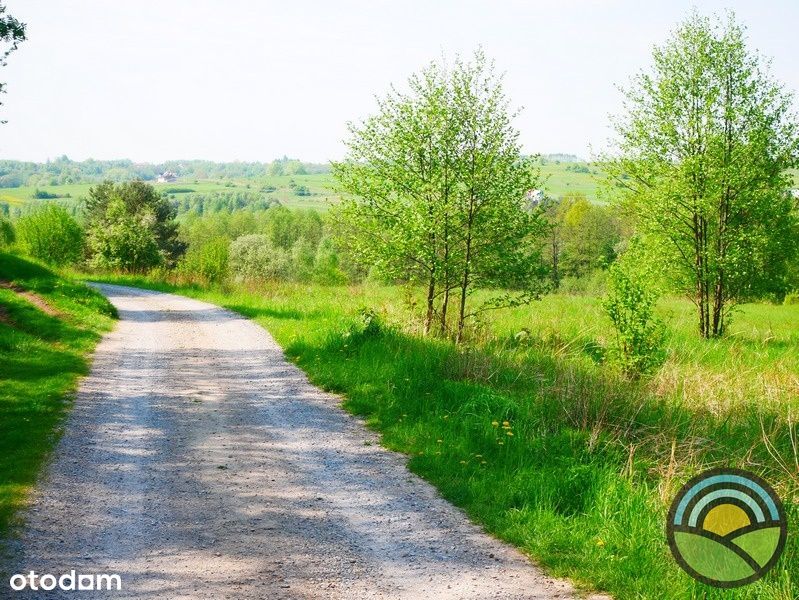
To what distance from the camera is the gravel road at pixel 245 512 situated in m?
5.57

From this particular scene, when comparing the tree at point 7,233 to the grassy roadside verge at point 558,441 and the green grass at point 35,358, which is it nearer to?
the green grass at point 35,358

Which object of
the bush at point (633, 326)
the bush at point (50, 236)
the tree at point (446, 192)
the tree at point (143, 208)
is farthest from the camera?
the tree at point (143, 208)

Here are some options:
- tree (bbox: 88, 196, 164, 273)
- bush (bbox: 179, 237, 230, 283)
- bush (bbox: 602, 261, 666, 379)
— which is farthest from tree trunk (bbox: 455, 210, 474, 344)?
tree (bbox: 88, 196, 164, 273)

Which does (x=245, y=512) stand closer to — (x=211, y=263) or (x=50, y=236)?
(x=211, y=263)

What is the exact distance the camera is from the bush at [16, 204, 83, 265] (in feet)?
146

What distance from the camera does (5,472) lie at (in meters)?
7.72

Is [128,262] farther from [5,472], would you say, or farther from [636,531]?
[636,531]

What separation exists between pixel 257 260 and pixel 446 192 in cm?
6810

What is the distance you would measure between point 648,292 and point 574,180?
146386mm

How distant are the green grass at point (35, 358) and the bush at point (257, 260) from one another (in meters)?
53.7

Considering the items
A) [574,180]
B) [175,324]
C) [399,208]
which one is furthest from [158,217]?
[574,180]

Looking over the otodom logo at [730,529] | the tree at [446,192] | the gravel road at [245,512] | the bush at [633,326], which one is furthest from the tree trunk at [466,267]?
the otodom logo at [730,529]

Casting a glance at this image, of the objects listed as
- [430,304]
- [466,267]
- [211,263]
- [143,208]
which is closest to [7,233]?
[143,208]

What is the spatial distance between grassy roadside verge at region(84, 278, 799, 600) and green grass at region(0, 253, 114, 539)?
4.53m
